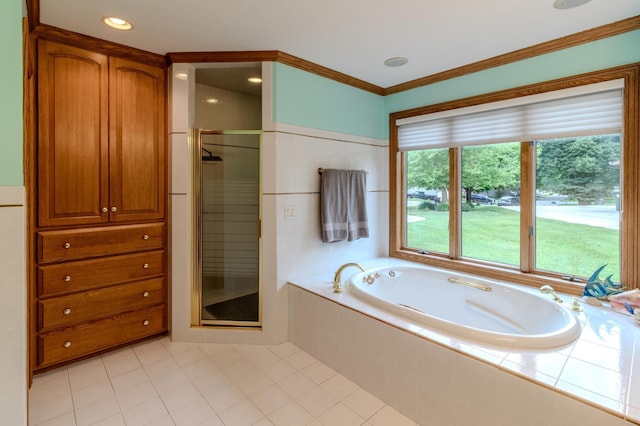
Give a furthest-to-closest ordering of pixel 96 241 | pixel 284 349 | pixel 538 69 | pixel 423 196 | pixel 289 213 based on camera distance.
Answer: pixel 423 196 < pixel 289 213 < pixel 284 349 < pixel 538 69 < pixel 96 241

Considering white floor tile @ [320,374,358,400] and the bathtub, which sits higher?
the bathtub

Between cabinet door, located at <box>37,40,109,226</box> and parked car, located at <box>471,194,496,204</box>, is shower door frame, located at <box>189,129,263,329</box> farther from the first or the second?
parked car, located at <box>471,194,496,204</box>

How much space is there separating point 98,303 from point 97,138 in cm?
117

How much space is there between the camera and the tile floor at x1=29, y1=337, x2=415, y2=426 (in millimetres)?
1722

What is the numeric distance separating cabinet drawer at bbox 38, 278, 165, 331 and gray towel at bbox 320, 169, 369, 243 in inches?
57.4

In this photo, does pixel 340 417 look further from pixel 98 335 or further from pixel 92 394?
pixel 98 335

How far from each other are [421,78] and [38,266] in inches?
131

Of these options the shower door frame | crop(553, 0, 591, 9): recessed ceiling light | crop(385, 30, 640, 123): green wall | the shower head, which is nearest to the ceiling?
crop(553, 0, 591, 9): recessed ceiling light

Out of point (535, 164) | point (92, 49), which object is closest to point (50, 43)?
point (92, 49)

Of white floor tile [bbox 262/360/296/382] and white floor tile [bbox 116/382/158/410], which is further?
white floor tile [bbox 262/360/296/382]

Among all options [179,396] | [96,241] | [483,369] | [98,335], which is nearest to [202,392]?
[179,396]

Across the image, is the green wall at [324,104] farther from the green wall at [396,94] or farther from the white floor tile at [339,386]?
the white floor tile at [339,386]

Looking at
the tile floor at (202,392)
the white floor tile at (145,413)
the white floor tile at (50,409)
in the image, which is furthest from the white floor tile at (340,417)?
the white floor tile at (50,409)

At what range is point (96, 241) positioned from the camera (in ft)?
7.27
